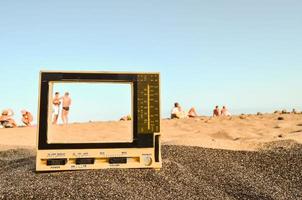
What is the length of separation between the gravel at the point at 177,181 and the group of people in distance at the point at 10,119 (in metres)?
11.2

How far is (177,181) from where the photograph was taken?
4.32 meters

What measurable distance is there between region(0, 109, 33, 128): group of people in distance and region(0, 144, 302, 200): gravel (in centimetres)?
1124

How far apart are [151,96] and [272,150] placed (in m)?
2.49

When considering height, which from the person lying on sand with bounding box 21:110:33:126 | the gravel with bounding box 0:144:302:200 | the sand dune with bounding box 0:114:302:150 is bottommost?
the gravel with bounding box 0:144:302:200

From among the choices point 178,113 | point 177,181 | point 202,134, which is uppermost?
point 178,113

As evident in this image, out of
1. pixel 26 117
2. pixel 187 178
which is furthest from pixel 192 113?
pixel 187 178

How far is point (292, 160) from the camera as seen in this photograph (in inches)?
210

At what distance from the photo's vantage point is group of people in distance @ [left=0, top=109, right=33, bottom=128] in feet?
52.4

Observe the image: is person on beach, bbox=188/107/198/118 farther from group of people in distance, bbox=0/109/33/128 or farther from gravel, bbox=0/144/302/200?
gravel, bbox=0/144/302/200

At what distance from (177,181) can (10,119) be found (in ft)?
43.5

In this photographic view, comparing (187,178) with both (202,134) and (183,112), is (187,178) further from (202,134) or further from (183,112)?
(183,112)

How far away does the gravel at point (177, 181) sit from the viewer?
154 inches

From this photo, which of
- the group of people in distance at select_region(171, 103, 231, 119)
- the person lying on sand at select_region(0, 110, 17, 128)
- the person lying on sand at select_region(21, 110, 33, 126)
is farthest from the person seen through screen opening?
the person lying on sand at select_region(0, 110, 17, 128)

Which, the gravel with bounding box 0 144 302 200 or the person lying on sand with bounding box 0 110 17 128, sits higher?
the person lying on sand with bounding box 0 110 17 128
